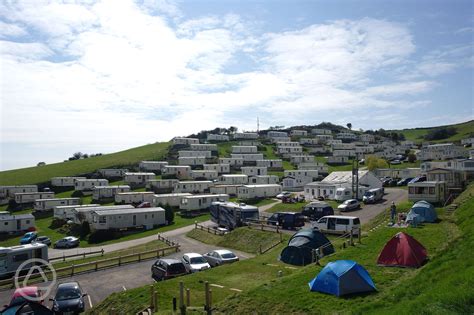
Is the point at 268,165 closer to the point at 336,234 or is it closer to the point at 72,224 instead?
the point at 72,224

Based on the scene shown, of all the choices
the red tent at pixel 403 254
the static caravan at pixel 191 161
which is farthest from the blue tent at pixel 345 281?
the static caravan at pixel 191 161

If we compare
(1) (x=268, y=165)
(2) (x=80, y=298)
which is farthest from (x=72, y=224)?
(1) (x=268, y=165)

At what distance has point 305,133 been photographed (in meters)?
172

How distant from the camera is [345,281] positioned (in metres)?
15.2

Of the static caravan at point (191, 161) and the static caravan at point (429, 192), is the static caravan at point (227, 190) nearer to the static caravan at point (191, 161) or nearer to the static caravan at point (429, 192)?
the static caravan at point (191, 161)

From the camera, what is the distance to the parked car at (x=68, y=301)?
19562 mm

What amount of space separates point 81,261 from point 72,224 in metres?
25.9

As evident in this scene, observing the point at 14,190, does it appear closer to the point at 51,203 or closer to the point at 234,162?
the point at 51,203

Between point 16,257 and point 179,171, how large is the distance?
220ft

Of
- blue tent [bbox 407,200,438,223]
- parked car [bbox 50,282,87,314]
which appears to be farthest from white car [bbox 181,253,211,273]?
blue tent [bbox 407,200,438,223]

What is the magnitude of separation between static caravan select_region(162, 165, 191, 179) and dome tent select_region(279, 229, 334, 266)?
74.4m

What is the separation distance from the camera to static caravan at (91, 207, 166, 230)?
172ft

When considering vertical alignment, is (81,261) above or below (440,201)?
below

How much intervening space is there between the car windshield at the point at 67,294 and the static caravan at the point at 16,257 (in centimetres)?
1523
